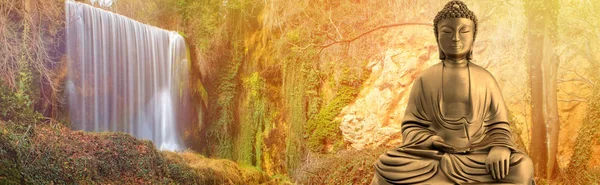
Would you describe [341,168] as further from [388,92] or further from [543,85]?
[543,85]

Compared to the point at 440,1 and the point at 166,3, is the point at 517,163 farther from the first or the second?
the point at 166,3

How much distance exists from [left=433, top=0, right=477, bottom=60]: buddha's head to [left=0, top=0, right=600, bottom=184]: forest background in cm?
253

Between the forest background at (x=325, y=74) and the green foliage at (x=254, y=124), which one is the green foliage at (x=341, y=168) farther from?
the green foliage at (x=254, y=124)

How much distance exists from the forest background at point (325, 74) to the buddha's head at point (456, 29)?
8.30 ft

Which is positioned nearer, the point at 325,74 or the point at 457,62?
the point at 457,62

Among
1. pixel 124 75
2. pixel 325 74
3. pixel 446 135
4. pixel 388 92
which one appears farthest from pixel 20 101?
pixel 388 92

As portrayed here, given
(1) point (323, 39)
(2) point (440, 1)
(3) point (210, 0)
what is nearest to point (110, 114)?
(3) point (210, 0)

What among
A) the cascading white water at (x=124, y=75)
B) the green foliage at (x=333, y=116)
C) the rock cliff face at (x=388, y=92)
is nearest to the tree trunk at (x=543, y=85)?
the rock cliff face at (x=388, y=92)

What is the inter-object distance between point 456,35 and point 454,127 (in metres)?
0.68

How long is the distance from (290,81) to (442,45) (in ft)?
12.0

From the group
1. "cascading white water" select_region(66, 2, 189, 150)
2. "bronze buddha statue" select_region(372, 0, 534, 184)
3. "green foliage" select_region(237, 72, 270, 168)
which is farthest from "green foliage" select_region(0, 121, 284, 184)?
"bronze buddha statue" select_region(372, 0, 534, 184)

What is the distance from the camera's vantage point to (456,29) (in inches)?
144

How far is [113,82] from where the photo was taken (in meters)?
6.10

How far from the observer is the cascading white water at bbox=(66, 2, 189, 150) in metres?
5.73
